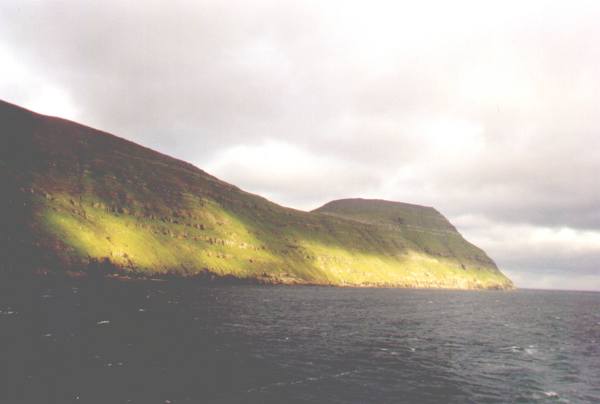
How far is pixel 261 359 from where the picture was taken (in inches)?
1420

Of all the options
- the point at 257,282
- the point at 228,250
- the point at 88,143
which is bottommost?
the point at 257,282

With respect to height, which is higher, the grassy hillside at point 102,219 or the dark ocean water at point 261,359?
the grassy hillside at point 102,219

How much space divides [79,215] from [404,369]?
126m

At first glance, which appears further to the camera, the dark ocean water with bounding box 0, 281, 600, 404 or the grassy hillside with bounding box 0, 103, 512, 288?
the grassy hillside with bounding box 0, 103, 512, 288

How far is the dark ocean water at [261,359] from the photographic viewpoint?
88.2 feet

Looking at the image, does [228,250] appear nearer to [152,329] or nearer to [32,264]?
[32,264]

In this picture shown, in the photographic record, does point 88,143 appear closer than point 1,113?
No

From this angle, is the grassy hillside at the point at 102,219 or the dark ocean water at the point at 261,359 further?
the grassy hillside at the point at 102,219

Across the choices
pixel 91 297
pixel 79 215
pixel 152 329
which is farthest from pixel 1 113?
pixel 152 329

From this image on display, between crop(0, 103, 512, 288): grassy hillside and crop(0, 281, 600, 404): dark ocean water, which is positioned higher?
crop(0, 103, 512, 288): grassy hillside

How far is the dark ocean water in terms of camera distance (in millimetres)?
26875

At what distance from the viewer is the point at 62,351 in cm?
3447

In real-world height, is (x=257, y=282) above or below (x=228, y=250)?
A: below

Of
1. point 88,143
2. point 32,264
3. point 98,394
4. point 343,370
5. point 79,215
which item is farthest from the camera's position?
point 88,143
